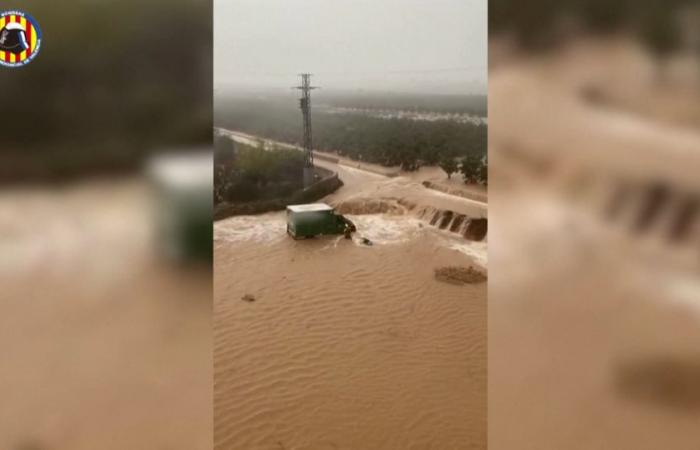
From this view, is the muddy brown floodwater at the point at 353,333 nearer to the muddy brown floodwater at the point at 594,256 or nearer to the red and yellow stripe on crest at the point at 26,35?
the muddy brown floodwater at the point at 594,256

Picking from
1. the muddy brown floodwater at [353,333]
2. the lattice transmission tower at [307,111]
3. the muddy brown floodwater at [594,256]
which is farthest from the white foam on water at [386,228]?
the muddy brown floodwater at [594,256]

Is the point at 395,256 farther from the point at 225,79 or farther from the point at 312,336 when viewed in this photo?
the point at 225,79

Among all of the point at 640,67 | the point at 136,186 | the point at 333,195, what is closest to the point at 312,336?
the point at 333,195

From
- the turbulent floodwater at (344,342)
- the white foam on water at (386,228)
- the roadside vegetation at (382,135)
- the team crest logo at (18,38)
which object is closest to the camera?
the team crest logo at (18,38)

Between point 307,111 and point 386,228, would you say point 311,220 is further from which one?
point 307,111

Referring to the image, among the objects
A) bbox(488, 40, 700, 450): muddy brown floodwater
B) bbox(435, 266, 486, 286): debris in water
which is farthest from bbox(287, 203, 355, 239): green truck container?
bbox(488, 40, 700, 450): muddy brown floodwater

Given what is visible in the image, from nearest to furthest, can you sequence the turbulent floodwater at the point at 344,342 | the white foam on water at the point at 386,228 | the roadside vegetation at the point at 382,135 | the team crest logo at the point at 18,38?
1. the team crest logo at the point at 18,38
2. the turbulent floodwater at the point at 344,342
3. the roadside vegetation at the point at 382,135
4. the white foam on water at the point at 386,228

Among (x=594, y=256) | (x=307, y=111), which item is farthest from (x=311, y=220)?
(x=594, y=256)
